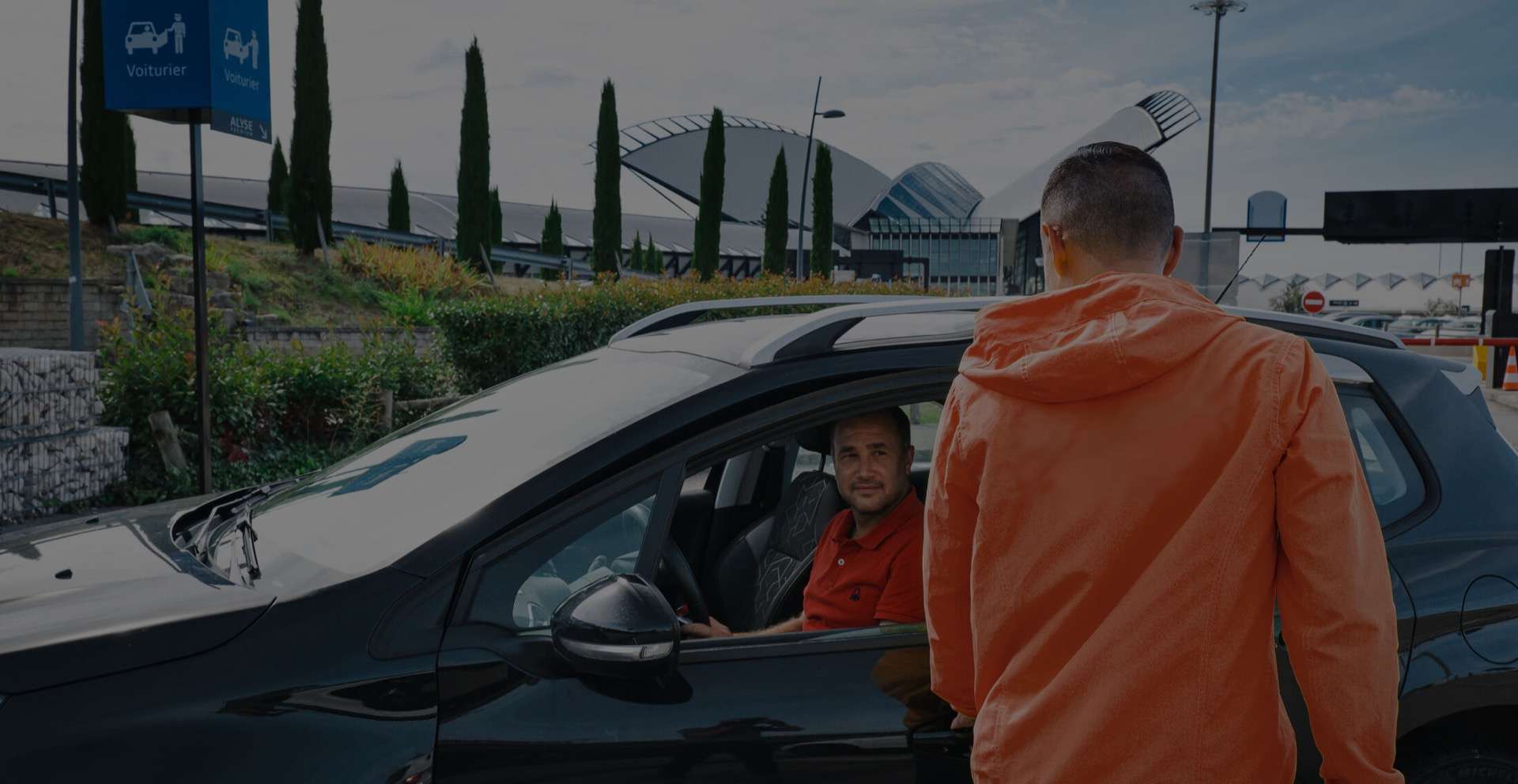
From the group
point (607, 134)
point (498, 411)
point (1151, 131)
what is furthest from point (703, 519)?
point (1151, 131)

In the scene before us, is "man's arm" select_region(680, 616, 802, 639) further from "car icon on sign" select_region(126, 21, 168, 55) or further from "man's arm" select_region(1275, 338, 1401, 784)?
"car icon on sign" select_region(126, 21, 168, 55)

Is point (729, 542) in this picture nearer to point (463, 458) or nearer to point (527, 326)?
point (463, 458)

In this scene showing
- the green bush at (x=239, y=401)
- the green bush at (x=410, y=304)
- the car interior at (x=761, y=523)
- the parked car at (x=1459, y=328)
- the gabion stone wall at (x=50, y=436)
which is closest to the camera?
the car interior at (x=761, y=523)

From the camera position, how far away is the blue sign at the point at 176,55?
6453 mm

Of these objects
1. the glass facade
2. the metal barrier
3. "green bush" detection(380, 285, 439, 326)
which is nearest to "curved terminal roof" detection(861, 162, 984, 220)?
the glass facade

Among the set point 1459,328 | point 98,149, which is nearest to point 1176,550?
point 98,149

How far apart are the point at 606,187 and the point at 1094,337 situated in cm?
3326

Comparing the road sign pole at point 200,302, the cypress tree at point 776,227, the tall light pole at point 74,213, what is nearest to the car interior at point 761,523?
the road sign pole at point 200,302

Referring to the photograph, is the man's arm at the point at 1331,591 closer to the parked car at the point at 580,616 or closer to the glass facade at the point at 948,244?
the parked car at the point at 580,616

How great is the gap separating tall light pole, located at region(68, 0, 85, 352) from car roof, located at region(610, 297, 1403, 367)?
13.8 metres

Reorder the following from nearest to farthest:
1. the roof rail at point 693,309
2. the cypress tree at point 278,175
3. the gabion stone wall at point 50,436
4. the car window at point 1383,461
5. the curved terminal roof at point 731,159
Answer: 1. the car window at point 1383,461
2. the roof rail at point 693,309
3. the gabion stone wall at point 50,436
4. the cypress tree at point 278,175
5. the curved terminal roof at point 731,159

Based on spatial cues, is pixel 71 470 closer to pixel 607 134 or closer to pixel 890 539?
pixel 890 539

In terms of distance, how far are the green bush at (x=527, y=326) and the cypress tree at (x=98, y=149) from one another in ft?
34.0

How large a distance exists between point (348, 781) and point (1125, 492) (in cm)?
129
